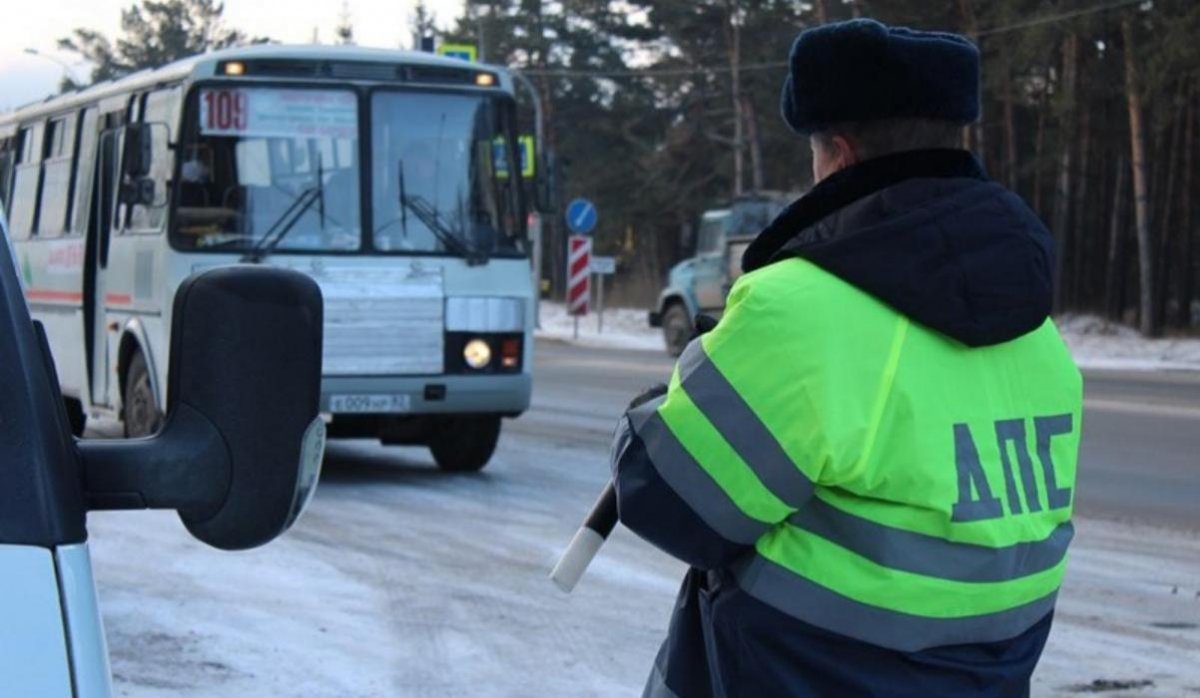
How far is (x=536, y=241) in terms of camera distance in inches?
1697

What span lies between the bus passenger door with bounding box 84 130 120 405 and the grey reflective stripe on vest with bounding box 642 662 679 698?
1103 centimetres

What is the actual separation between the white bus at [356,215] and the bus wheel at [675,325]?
2001 centimetres

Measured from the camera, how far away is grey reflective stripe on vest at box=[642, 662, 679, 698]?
2840mm

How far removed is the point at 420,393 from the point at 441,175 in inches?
56.9

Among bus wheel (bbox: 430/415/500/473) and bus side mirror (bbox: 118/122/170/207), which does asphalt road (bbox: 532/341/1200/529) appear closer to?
bus wheel (bbox: 430/415/500/473)

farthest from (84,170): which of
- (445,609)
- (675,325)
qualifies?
(675,325)

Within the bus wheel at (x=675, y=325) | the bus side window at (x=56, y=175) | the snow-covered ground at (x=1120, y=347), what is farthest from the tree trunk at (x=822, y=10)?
the bus side window at (x=56, y=175)

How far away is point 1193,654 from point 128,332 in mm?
7911

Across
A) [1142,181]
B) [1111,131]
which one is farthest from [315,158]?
[1111,131]

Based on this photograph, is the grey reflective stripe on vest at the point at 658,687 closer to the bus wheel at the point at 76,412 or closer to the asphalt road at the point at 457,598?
the asphalt road at the point at 457,598

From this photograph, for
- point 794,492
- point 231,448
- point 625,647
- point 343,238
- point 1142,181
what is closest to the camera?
point 231,448

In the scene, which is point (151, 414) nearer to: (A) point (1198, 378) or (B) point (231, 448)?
(B) point (231, 448)

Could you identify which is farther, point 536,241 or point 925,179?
point 536,241

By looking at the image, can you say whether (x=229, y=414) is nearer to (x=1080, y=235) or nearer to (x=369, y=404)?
(x=369, y=404)
